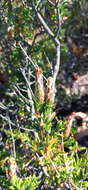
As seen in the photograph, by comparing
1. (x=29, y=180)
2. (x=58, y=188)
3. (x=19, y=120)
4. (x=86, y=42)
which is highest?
(x=86, y=42)

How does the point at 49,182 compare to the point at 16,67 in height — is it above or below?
below

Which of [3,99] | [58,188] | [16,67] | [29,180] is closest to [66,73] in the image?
[3,99]

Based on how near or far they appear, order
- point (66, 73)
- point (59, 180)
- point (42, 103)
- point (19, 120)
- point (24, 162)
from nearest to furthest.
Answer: point (42, 103), point (59, 180), point (24, 162), point (19, 120), point (66, 73)

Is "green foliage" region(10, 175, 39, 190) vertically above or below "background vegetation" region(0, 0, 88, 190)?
below

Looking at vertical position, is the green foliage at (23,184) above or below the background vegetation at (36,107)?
below

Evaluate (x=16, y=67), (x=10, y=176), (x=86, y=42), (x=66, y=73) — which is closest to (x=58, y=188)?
(x=10, y=176)

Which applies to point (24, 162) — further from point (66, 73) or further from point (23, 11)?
point (66, 73)

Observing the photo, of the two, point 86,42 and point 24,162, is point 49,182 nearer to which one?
point 24,162

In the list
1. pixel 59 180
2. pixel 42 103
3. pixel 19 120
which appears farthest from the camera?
pixel 19 120

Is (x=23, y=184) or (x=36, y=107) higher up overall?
(x=36, y=107)

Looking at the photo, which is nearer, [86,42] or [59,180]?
[59,180]
